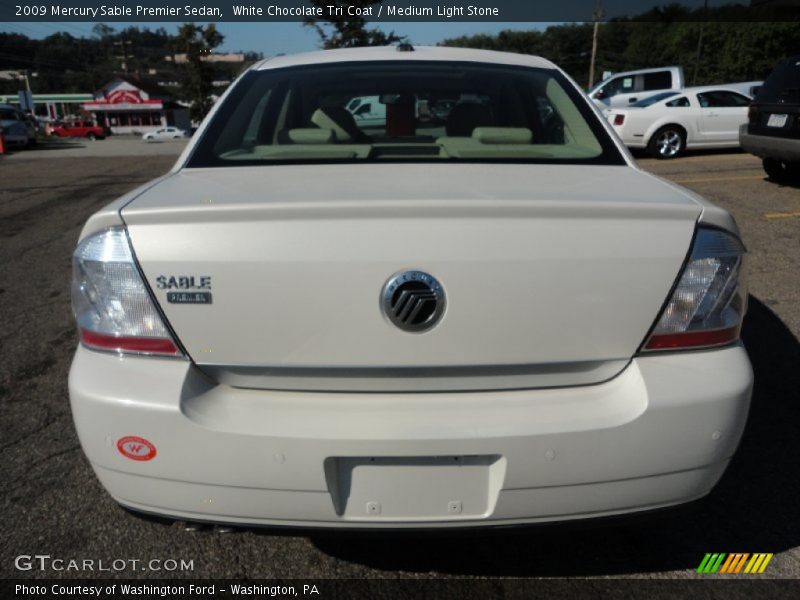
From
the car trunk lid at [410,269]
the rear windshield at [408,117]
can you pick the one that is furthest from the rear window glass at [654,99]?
the car trunk lid at [410,269]

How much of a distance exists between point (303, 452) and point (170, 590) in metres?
0.85

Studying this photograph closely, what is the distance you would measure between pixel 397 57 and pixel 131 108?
229 feet

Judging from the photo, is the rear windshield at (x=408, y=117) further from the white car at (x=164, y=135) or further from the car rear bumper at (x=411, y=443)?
the white car at (x=164, y=135)

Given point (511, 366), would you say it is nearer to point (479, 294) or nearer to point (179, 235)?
point (479, 294)

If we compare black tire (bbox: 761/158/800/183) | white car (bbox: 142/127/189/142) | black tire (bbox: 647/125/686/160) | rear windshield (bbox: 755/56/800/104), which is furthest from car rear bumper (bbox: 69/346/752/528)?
white car (bbox: 142/127/189/142)

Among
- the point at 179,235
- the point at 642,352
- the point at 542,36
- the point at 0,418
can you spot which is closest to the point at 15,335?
the point at 0,418

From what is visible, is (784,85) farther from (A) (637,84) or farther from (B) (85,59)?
(B) (85,59)

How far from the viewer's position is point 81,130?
50.1 metres

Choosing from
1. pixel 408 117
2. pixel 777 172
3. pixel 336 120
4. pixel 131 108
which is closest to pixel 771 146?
pixel 777 172

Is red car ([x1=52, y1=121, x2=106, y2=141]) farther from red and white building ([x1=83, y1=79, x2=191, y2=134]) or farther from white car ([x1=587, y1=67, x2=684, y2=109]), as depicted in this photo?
white car ([x1=587, y1=67, x2=684, y2=109])

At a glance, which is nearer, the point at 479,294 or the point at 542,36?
the point at 479,294

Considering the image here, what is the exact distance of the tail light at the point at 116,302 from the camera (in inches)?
60.2

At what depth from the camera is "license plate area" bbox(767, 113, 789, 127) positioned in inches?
296

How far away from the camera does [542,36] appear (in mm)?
83562
